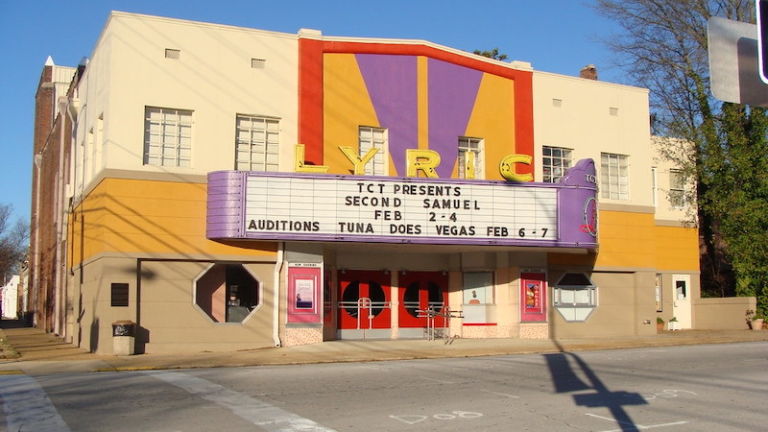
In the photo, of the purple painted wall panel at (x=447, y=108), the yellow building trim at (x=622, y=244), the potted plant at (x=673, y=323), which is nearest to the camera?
the purple painted wall panel at (x=447, y=108)

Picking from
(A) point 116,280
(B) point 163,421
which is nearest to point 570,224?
(A) point 116,280

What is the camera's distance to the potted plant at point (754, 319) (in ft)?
106

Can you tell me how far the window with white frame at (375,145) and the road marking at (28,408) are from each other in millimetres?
13494

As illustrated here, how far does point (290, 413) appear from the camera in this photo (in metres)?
11.6

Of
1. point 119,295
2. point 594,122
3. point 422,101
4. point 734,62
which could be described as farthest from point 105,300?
point 734,62

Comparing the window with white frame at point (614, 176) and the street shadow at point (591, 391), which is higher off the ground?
the window with white frame at point (614, 176)

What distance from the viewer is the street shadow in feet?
38.6

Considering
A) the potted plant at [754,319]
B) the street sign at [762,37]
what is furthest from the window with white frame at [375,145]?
the street sign at [762,37]

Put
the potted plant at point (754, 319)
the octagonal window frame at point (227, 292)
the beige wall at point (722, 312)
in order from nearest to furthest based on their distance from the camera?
the octagonal window frame at point (227, 292) < the potted plant at point (754, 319) < the beige wall at point (722, 312)

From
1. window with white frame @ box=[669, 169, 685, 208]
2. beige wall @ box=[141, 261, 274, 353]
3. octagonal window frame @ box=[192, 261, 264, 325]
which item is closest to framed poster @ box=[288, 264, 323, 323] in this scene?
octagonal window frame @ box=[192, 261, 264, 325]

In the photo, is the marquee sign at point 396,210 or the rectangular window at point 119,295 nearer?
the rectangular window at point 119,295

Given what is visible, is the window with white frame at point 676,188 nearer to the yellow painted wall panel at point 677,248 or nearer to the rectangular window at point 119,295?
the yellow painted wall panel at point 677,248

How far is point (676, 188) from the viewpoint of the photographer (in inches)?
1391

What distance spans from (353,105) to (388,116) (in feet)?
4.08
